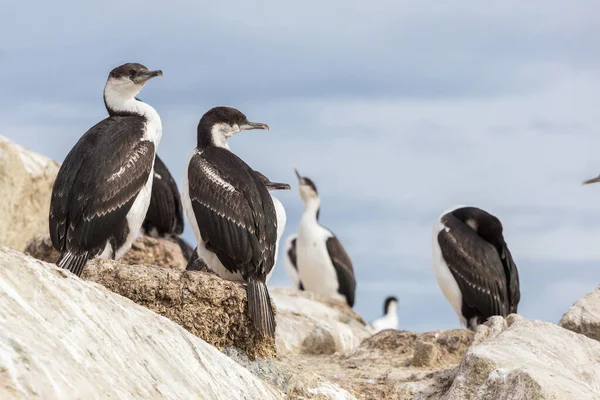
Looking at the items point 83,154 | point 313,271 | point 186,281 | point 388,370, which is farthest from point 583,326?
point 313,271

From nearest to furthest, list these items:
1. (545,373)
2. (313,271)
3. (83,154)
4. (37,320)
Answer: (37,320) < (545,373) < (83,154) < (313,271)

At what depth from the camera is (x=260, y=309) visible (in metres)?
8.99

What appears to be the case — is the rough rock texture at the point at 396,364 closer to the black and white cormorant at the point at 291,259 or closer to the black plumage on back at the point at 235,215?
the black plumage on back at the point at 235,215

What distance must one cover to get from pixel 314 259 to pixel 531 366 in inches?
619

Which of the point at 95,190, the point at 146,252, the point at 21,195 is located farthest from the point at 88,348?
the point at 21,195

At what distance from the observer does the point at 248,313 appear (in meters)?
8.94

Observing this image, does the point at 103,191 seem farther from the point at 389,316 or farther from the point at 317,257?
the point at 389,316

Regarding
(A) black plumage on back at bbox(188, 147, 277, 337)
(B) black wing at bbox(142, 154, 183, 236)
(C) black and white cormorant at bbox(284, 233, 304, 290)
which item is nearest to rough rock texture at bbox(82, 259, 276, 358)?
(A) black plumage on back at bbox(188, 147, 277, 337)

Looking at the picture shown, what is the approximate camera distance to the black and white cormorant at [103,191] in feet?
33.2

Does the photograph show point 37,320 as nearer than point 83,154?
Yes

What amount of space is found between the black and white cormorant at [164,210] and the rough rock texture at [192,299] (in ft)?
20.6

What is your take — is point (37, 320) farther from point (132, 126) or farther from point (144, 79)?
point (144, 79)

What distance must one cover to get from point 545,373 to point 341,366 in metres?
3.82

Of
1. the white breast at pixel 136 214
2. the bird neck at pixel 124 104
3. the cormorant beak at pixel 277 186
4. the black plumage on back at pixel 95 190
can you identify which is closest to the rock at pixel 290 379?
the black plumage on back at pixel 95 190
